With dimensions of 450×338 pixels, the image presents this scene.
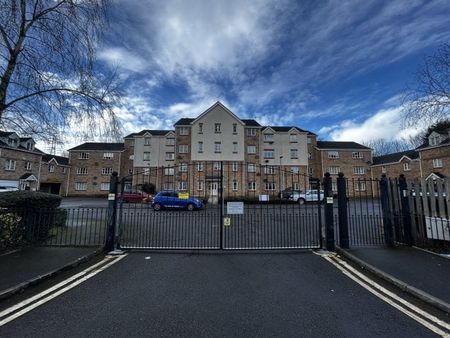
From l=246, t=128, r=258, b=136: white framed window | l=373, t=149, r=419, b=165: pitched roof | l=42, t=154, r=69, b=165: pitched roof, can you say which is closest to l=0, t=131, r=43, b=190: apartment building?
l=42, t=154, r=69, b=165: pitched roof

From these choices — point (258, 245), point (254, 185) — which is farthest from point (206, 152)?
point (258, 245)

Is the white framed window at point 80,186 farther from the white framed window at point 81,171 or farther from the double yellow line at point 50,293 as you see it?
the double yellow line at point 50,293

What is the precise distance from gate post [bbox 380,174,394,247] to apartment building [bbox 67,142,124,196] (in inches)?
1676

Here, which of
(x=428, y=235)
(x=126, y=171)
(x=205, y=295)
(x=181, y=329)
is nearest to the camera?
(x=181, y=329)

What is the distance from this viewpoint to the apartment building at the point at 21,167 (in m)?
30.4

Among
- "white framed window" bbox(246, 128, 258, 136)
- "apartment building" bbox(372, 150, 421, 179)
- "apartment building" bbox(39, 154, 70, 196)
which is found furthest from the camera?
"apartment building" bbox(39, 154, 70, 196)

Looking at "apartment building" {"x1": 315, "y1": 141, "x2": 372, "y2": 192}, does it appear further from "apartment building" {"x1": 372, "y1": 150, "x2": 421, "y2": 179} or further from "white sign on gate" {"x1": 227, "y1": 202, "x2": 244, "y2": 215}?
"white sign on gate" {"x1": 227, "y1": 202, "x2": 244, "y2": 215}

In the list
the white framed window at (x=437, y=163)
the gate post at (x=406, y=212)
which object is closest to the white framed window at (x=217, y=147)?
the gate post at (x=406, y=212)

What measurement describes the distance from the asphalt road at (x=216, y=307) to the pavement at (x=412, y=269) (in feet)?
2.60

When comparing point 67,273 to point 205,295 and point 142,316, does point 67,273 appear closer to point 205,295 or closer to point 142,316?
point 142,316

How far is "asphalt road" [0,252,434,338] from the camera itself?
2990 mm

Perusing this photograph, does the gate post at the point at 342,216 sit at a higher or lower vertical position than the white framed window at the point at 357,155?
lower

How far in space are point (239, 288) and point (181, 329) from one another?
60.7 inches

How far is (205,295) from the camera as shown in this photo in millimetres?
4000
